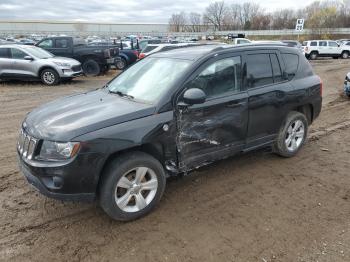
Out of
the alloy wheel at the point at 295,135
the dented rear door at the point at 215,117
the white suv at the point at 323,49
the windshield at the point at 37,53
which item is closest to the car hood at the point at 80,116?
the dented rear door at the point at 215,117

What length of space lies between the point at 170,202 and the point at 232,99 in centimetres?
148

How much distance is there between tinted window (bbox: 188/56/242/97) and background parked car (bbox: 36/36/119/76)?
42.6 ft

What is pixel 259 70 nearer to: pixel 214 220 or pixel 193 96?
pixel 193 96

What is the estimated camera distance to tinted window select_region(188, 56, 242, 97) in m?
4.10

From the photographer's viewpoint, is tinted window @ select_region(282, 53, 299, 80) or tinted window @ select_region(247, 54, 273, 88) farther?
tinted window @ select_region(282, 53, 299, 80)

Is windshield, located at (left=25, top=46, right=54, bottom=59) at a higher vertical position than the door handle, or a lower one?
higher

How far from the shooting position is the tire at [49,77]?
13.5 metres

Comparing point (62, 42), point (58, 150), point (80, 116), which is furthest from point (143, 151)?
point (62, 42)

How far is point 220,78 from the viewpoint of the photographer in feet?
14.0

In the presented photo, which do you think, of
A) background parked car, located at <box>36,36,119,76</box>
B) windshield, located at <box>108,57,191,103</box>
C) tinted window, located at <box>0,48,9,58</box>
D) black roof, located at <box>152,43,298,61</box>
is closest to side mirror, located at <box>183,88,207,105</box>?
windshield, located at <box>108,57,191,103</box>

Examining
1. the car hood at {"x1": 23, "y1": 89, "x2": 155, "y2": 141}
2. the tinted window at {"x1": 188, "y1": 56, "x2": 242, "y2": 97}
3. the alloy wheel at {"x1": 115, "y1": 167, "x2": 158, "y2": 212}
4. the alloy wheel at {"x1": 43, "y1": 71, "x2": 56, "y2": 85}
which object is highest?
the tinted window at {"x1": 188, "y1": 56, "x2": 242, "y2": 97}

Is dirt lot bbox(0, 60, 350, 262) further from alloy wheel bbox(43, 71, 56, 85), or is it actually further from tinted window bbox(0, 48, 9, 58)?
tinted window bbox(0, 48, 9, 58)

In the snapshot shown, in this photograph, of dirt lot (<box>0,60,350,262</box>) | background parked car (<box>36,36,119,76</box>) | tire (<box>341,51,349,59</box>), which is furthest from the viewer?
tire (<box>341,51,349,59</box>)

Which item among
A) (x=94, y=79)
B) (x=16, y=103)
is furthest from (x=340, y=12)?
(x=16, y=103)
